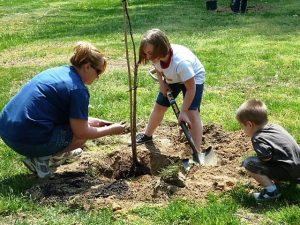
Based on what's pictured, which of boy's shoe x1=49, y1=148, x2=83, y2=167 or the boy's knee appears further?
boy's shoe x1=49, y1=148, x2=83, y2=167

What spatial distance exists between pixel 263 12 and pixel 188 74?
12979mm

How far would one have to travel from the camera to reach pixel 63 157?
5.07 m

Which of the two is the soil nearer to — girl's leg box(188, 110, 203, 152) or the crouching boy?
girl's leg box(188, 110, 203, 152)

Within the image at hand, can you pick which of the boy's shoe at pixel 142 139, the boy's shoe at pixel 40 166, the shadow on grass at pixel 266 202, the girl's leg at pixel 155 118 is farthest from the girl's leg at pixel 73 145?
the shadow on grass at pixel 266 202

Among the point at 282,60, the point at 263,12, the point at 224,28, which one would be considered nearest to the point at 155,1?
the point at 263,12

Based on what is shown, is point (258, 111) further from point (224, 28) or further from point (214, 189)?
point (224, 28)

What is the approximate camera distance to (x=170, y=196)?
14.1ft

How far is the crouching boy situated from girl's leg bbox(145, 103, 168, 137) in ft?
5.28

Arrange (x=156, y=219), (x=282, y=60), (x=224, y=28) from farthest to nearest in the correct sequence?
1. (x=224, y=28)
2. (x=282, y=60)
3. (x=156, y=219)

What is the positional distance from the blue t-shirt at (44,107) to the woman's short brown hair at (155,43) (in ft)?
2.14

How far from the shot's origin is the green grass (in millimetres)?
3973

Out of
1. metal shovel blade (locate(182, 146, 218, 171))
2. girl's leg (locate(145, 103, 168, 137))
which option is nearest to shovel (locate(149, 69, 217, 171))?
metal shovel blade (locate(182, 146, 218, 171))

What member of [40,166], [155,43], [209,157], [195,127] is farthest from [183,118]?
[40,166]

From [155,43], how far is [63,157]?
4.39ft
